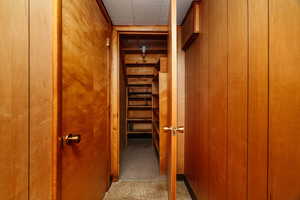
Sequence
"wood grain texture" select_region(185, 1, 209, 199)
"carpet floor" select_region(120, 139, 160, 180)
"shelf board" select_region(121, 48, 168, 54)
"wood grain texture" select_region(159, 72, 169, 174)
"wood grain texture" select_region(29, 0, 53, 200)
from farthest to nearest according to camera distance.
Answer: "shelf board" select_region(121, 48, 168, 54) < "wood grain texture" select_region(159, 72, 169, 174) < "carpet floor" select_region(120, 139, 160, 180) < "wood grain texture" select_region(185, 1, 209, 199) < "wood grain texture" select_region(29, 0, 53, 200)

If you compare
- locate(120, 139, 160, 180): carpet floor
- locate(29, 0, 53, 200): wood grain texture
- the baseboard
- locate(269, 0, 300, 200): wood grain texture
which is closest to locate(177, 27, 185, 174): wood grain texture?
the baseboard

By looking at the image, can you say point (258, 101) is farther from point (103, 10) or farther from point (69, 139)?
point (103, 10)

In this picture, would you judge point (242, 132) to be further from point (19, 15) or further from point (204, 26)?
point (19, 15)

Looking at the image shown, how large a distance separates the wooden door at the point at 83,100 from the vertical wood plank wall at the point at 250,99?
1.10 meters

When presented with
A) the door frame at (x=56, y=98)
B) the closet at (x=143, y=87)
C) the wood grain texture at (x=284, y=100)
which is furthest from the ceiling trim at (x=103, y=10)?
the wood grain texture at (x=284, y=100)

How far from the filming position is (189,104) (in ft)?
7.54

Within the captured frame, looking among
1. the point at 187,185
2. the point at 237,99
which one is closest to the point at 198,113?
the point at 237,99

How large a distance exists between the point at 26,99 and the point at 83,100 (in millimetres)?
660

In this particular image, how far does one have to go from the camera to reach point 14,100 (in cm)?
66

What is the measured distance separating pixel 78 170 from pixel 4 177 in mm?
761

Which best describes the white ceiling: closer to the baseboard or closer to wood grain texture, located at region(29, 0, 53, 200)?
wood grain texture, located at region(29, 0, 53, 200)

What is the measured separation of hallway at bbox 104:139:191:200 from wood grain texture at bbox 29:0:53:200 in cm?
144

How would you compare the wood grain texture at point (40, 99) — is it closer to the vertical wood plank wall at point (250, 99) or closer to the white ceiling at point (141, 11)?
the vertical wood plank wall at point (250, 99)

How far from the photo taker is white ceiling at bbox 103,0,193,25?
6.25ft
